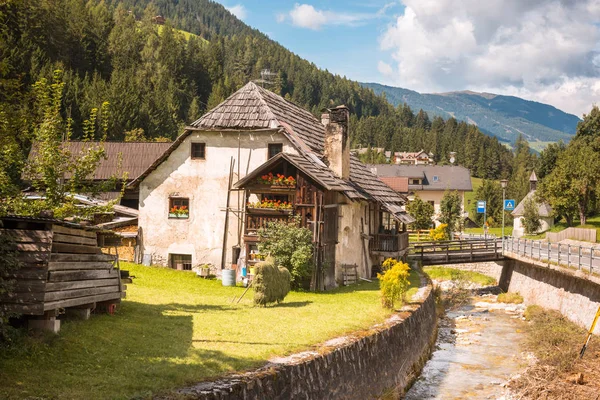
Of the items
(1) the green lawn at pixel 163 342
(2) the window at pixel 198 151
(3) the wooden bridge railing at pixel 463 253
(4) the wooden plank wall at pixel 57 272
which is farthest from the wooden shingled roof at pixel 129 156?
(4) the wooden plank wall at pixel 57 272

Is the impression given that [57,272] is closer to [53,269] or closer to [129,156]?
[53,269]

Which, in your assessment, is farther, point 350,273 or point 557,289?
point 350,273

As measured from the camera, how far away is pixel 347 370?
14367 mm

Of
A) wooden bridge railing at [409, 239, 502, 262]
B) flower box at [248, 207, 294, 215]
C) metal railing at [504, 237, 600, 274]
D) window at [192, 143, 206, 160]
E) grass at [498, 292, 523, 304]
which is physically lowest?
grass at [498, 292, 523, 304]

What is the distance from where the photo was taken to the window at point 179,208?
29.8 metres

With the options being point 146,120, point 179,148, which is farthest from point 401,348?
point 146,120

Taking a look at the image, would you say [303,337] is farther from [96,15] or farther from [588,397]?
[96,15]

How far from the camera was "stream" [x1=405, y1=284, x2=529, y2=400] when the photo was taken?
1891cm

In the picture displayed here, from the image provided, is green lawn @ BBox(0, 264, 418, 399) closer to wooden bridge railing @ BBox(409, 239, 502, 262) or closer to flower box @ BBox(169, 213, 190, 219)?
flower box @ BBox(169, 213, 190, 219)

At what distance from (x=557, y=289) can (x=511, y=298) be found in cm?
737

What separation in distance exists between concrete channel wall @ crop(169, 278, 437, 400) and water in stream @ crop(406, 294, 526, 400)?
0.72 m

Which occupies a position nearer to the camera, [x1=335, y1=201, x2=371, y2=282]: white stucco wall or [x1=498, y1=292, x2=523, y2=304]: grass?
[x1=335, y1=201, x2=371, y2=282]: white stucco wall

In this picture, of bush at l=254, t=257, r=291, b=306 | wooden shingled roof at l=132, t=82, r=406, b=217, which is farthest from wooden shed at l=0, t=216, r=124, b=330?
wooden shingled roof at l=132, t=82, r=406, b=217

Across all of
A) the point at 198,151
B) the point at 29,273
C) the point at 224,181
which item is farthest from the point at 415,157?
the point at 29,273
